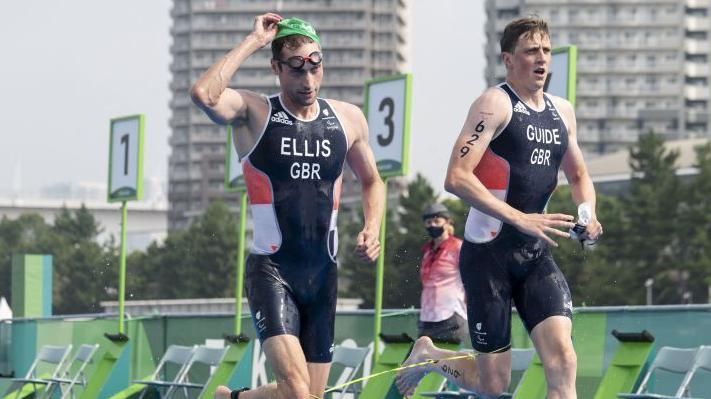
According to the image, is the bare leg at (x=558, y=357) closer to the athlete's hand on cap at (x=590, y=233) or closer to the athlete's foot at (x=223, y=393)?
the athlete's hand on cap at (x=590, y=233)

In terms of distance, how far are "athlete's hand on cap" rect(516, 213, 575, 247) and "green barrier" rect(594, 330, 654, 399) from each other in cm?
347

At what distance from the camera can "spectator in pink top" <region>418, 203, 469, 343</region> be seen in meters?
14.4

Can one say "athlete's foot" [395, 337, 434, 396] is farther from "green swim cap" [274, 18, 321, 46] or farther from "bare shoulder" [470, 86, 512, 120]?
"green swim cap" [274, 18, 321, 46]

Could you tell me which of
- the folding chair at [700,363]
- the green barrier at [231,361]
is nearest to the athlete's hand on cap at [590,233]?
the folding chair at [700,363]

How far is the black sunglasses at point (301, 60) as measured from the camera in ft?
28.7

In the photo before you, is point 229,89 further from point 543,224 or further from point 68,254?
point 68,254

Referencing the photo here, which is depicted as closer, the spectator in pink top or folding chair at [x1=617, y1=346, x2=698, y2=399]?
folding chair at [x1=617, y1=346, x2=698, y2=399]

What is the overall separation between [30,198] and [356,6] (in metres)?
45.6

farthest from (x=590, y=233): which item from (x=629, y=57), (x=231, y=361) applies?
(x=629, y=57)

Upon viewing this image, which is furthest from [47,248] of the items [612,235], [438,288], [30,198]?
A: [438,288]

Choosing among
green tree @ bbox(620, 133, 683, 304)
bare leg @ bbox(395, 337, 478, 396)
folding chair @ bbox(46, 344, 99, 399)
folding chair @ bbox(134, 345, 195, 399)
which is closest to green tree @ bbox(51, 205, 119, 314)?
green tree @ bbox(620, 133, 683, 304)

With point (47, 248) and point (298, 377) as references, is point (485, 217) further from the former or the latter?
point (47, 248)

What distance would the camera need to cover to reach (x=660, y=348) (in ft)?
40.4

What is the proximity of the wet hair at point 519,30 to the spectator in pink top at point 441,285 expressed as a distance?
5.36 m
